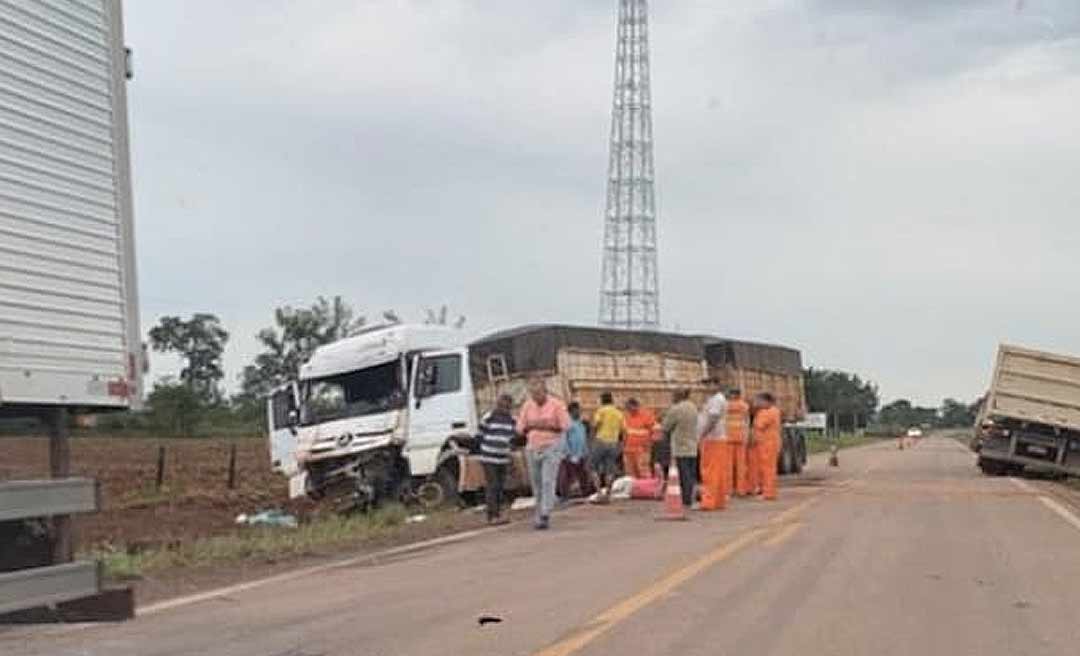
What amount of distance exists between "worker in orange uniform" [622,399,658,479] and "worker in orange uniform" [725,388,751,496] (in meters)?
1.61

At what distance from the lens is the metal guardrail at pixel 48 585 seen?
7.30 metres

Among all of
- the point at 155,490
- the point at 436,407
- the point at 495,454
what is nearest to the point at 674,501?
the point at 495,454

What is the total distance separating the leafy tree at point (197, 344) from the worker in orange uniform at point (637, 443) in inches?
3215

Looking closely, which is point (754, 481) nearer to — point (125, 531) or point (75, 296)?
point (125, 531)

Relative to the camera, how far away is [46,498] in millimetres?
7367

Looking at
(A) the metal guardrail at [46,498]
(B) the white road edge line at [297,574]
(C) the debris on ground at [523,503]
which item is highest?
(A) the metal guardrail at [46,498]

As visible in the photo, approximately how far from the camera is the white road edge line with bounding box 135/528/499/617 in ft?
40.8

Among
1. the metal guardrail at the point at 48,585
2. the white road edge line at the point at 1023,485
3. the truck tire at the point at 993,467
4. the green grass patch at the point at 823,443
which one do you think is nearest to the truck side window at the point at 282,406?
the white road edge line at the point at 1023,485

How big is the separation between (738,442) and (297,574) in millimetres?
11879

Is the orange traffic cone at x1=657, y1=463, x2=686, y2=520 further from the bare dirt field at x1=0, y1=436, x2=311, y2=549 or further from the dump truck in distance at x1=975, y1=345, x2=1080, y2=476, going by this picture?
the dump truck in distance at x1=975, y1=345, x2=1080, y2=476

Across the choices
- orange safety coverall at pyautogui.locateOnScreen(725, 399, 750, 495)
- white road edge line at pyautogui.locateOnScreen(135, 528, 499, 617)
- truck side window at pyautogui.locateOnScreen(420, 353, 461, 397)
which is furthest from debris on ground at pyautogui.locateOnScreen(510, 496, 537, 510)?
white road edge line at pyautogui.locateOnScreen(135, 528, 499, 617)

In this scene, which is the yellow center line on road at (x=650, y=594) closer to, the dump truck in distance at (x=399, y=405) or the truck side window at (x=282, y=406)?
the dump truck in distance at (x=399, y=405)

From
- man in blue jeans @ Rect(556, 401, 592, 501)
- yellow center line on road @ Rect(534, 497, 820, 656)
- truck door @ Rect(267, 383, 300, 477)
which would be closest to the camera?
yellow center line on road @ Rect(534, 497, 820, 656)

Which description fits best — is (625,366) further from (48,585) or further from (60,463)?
(48,585)
